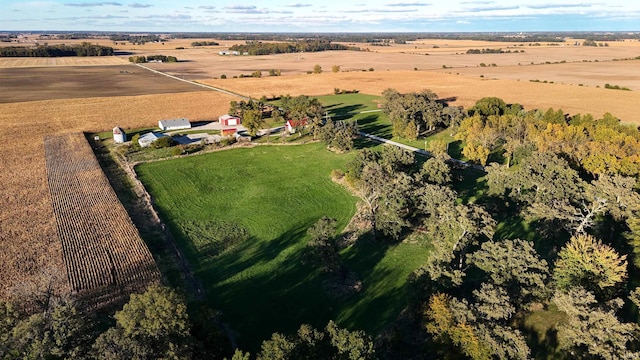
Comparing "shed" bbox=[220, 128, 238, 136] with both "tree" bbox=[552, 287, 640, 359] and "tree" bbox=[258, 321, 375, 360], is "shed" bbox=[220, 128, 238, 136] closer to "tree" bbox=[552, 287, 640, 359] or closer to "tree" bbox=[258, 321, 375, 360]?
"tree" bbox=[258, 321, 375, 360]

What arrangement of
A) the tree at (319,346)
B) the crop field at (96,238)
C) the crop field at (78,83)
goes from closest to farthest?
the tree at (319,346) < the crop field at (96,238) < the crop field at (78,83)

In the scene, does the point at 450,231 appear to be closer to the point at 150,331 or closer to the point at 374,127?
the point at 150,331

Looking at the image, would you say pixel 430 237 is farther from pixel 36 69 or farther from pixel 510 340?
pixel 36 69

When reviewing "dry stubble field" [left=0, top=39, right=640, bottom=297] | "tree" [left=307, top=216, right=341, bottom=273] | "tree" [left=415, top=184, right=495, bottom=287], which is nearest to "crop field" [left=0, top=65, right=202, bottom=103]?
"dry stubble field" [left=0, top=39, right=640, bottom=297]

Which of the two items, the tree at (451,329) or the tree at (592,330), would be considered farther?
the tree at (451,329)

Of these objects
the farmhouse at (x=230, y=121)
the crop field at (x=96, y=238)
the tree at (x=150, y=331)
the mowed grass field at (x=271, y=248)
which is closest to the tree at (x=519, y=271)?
the mowed grass field at (x=271, y=248)

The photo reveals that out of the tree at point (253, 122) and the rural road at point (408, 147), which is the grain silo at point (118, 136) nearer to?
the tree at point (253, 122)
